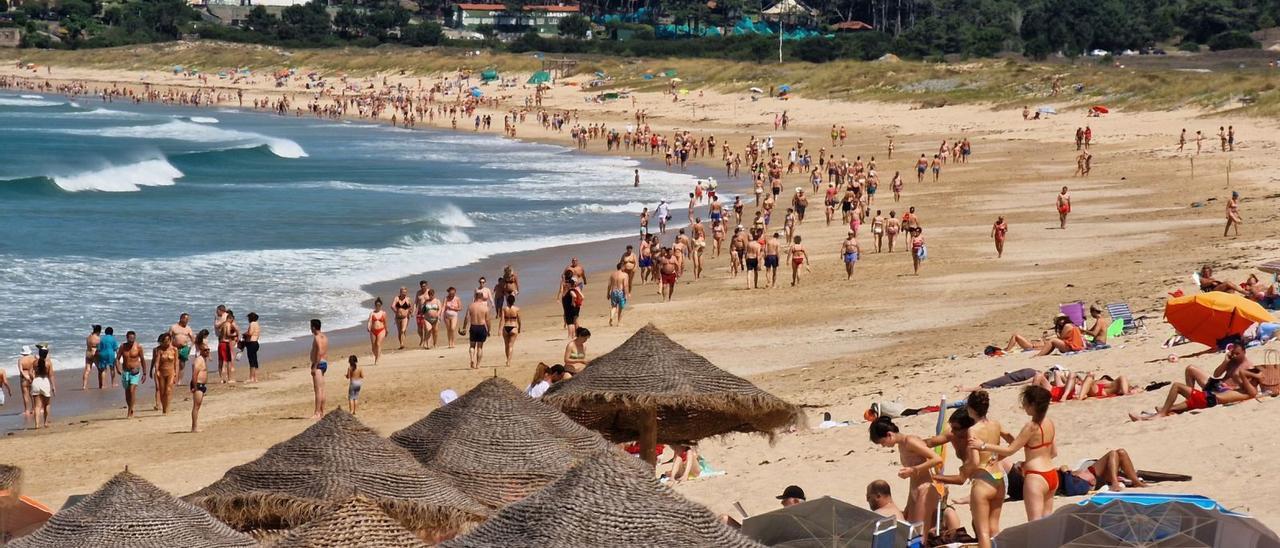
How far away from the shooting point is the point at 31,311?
938 inches

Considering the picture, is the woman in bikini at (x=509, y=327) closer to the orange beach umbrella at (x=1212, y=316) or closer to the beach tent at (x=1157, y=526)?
the orange beach umbrella at (x=1212, y=316)

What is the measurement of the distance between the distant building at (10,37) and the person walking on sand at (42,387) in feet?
431

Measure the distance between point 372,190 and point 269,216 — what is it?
6.41 metres

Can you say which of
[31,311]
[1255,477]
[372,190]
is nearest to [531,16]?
[372,190]

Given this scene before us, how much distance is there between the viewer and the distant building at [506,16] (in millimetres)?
139250

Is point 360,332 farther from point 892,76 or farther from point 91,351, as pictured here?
point 892,76

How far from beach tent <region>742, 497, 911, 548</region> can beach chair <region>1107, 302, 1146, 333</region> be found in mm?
9219

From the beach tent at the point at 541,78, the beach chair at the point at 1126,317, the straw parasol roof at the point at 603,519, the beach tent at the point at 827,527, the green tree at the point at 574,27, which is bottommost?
the beach tent at the point at 541,78

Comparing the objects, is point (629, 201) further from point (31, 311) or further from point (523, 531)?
point (523, 531)

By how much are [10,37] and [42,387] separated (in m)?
133

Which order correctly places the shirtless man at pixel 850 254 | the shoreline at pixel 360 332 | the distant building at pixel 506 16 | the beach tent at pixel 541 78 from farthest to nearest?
1. the distant building at pixel 506 16
2. the beach tent at pixel 541 78
3. the shirtless man at pixel 850 254
4. the shoreline at pixel 360 332

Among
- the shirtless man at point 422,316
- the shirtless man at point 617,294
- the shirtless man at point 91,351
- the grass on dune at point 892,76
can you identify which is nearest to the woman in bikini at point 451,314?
the shirtless man at point 422,316

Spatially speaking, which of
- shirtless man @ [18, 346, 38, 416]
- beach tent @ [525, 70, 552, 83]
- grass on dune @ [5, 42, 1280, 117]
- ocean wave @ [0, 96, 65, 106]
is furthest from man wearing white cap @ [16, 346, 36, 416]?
ocean wave @ [0, 96, 65, 106]

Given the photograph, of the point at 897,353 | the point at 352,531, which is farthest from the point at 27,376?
the point at 352,531
